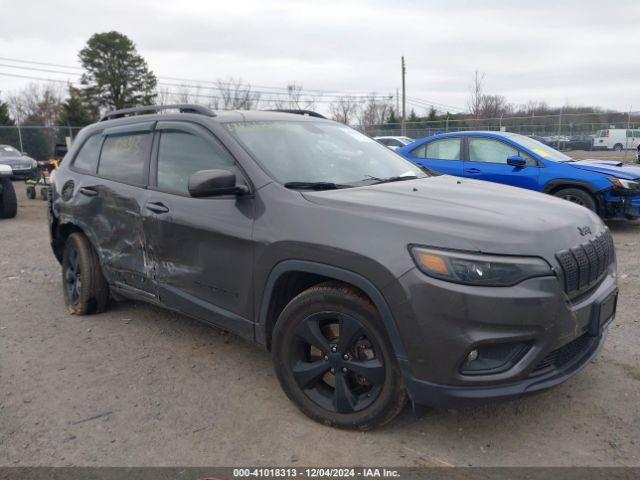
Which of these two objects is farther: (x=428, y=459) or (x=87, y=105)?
(x=87, y=105)

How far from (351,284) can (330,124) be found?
190cm

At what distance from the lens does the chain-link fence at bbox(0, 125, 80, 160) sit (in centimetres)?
2766

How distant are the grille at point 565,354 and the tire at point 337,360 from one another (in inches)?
26.4

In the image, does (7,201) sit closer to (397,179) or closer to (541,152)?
(397,179)

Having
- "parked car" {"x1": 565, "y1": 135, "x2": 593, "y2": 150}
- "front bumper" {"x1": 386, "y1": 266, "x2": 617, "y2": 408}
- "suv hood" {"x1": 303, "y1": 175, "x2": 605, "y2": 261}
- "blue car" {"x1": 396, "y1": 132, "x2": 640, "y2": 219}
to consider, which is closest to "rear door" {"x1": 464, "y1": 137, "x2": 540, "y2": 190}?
"blue car" {"x1": 396, "y1": 132, "x2": 640, "y2": 219}

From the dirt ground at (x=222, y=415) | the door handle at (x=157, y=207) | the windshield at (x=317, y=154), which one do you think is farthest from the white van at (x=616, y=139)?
the door handle at (x=157, y=207)

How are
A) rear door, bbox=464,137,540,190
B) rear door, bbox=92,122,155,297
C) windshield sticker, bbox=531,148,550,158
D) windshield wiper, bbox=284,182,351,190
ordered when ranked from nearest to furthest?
windshield wiper, bbox=284,182,351,190 → rear door, bbox=92,122,155,297 → rear door, bbox=464,137,540,190 → windshield sticker, bbox=531,148,550,158

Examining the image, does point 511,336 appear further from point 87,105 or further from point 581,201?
point 87,105

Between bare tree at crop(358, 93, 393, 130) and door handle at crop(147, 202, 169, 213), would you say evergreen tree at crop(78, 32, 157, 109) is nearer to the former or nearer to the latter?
bare tree at crop(358, 93, 393, 130)

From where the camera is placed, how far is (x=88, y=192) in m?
4.48

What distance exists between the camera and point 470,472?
252 centimetres

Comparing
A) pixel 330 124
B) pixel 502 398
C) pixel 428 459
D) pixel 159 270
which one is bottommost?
pixel 428 459

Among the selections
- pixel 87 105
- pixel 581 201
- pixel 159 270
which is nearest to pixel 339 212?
pixel 159 270

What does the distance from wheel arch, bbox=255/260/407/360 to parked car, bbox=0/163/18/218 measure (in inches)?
372
